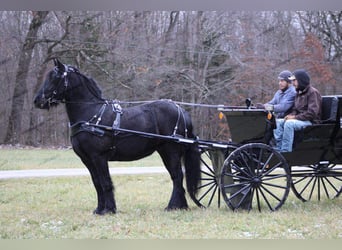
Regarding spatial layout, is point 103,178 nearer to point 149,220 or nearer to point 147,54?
point 149,220

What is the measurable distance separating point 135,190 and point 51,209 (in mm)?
1851

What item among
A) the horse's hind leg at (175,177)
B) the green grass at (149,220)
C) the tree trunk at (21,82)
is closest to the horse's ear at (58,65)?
the horse's hind leg at (175,177)

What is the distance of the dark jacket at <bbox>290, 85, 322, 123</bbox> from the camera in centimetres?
551

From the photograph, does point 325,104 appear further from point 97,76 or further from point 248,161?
point 97,76

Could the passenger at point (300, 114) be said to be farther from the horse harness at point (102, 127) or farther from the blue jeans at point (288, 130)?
the horse harness at point (102, 127)

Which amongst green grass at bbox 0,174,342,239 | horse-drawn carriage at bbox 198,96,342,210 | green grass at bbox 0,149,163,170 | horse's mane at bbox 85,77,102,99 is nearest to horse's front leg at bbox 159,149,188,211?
green grass at bbox 0,174,342,239

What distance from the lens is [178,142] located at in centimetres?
579

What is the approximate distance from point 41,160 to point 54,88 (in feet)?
18.8

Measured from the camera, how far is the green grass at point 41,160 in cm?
1020

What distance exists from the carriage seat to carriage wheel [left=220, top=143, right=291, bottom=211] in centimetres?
38

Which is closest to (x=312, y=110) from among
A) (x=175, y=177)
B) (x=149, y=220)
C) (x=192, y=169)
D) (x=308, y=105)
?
(x=308, y=105)

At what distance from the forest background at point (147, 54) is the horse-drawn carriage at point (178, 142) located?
259 inches

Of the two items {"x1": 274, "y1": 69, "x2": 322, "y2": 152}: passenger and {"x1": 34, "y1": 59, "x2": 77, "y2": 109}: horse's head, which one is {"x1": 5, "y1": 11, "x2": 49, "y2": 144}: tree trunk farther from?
{"x1": 274, "y1": 69, "x2": 322, "y2": 152}: passenger

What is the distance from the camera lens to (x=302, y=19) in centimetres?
1279
